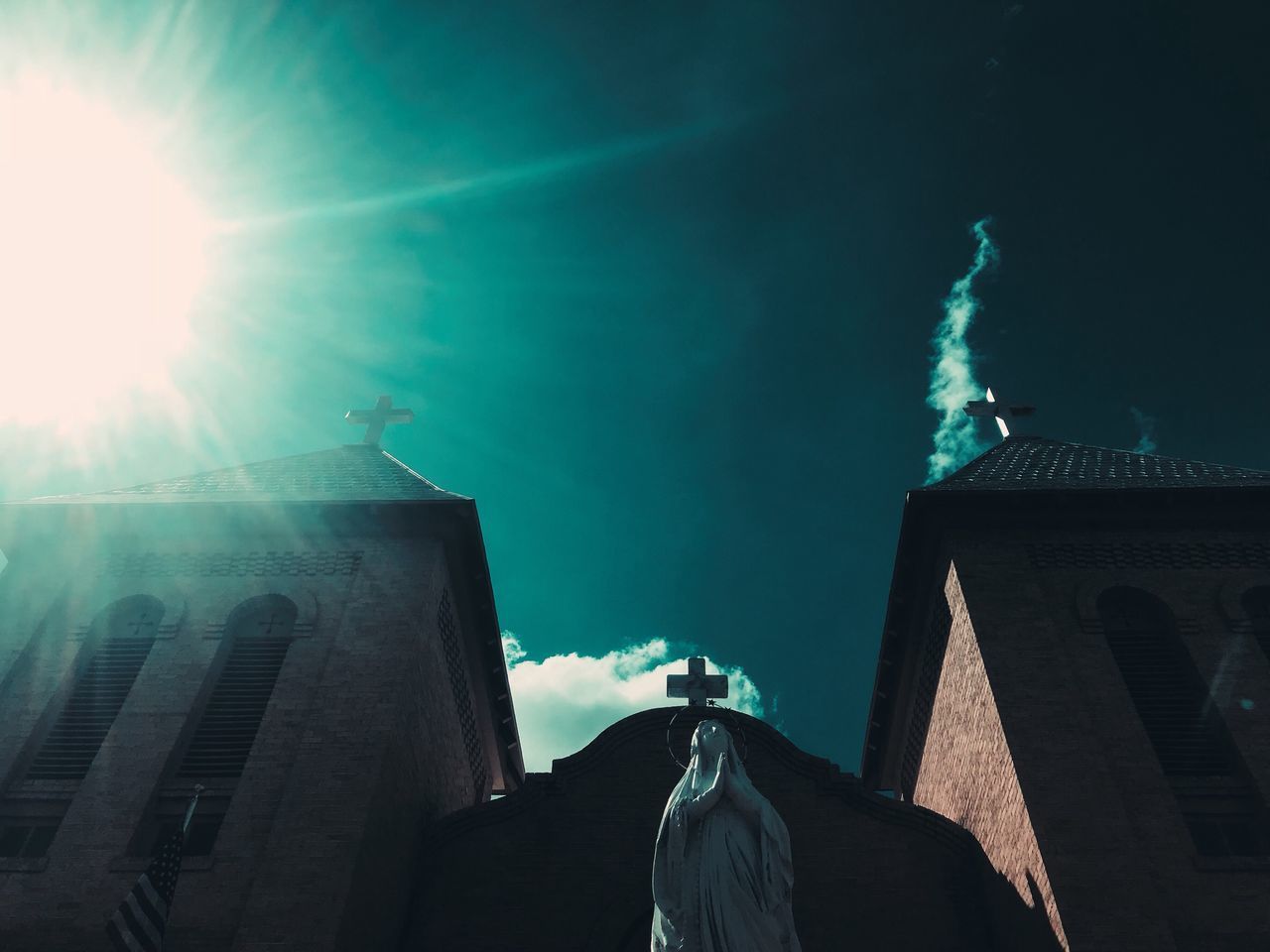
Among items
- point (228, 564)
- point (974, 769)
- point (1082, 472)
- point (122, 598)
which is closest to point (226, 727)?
point (228, 564)

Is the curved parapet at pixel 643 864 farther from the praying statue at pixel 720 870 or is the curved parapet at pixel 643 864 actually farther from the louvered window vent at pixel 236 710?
the praying statue at pixel 720 870

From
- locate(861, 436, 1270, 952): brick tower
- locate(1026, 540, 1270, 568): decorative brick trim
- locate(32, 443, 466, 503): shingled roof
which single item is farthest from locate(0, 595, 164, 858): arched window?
locate(1026, 540, 1270, 568): decorative brick trim

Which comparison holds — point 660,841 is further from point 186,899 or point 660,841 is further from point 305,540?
point 305,540

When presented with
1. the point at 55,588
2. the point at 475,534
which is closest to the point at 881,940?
the point at 475,534

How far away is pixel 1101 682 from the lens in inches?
474

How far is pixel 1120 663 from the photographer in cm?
1261

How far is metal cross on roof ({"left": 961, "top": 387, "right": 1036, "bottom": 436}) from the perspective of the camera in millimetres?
19805

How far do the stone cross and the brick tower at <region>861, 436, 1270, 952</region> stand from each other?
3729mm

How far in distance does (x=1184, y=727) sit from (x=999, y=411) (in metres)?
9.49

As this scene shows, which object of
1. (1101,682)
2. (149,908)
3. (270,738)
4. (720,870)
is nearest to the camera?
(720,870)

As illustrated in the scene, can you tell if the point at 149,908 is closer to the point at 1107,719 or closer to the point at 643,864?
the point at 643,864

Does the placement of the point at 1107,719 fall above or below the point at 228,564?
below

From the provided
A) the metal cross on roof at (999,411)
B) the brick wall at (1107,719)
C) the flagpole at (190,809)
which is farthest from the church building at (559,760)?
the metal cross on roof at (999,411)

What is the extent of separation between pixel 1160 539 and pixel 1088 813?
5.30m
